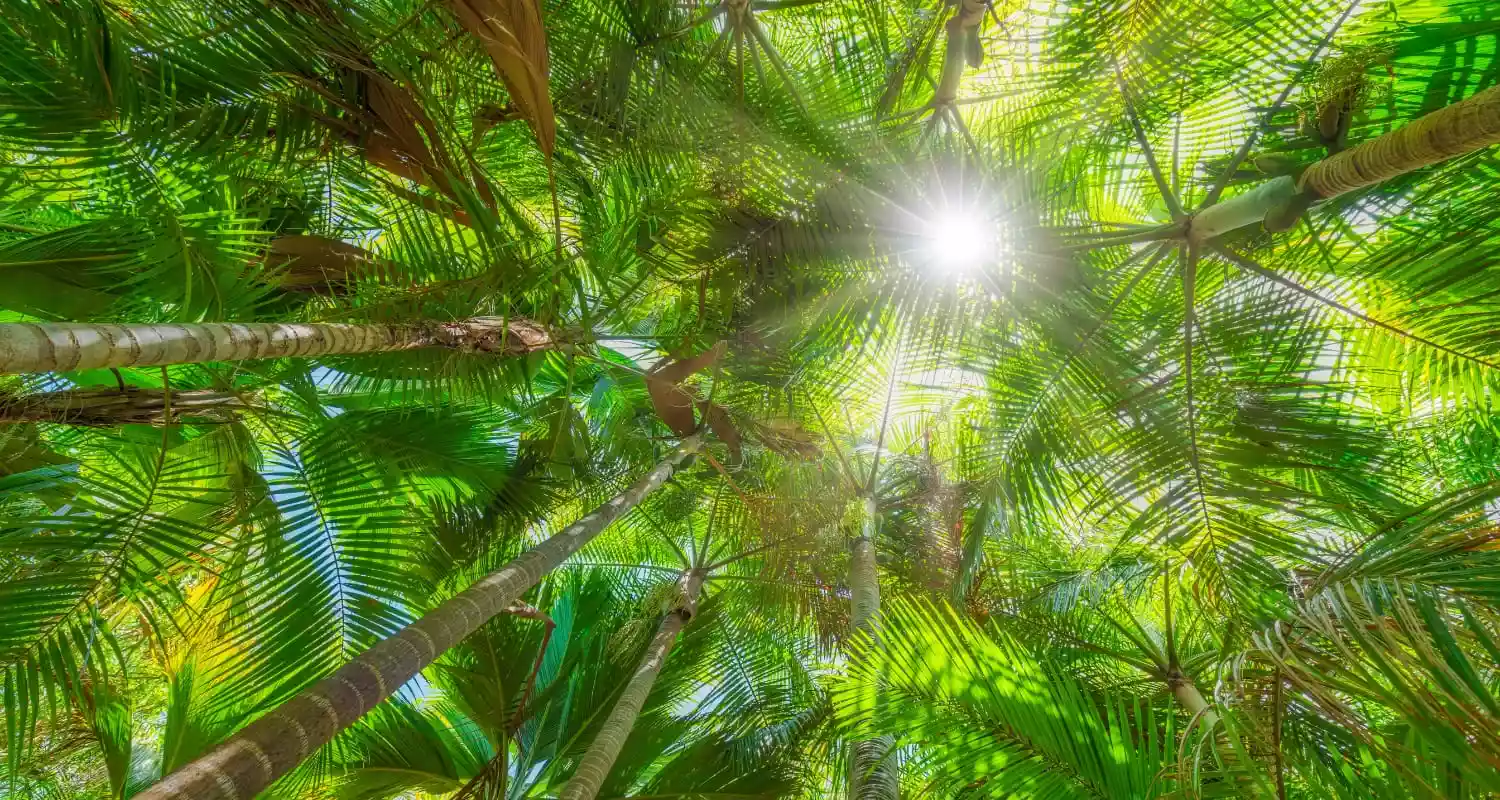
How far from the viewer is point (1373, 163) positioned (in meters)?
1.66

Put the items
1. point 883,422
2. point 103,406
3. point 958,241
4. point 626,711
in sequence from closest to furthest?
point 103,406
point 958,241
point 626,711
point 883,422

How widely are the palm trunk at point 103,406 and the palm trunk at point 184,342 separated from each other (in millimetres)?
757

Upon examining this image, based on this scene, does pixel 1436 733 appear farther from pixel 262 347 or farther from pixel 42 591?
pixel 42 591

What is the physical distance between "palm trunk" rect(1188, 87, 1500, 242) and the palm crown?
0.04ft

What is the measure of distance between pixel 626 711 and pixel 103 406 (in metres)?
2.70

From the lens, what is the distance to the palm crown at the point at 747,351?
1.66m

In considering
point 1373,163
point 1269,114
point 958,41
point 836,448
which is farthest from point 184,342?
point 836,448

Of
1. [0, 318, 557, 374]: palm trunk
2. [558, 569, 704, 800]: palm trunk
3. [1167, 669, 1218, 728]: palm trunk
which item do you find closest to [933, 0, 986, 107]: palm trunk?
[0, 318, 557, 374]: palm trunk

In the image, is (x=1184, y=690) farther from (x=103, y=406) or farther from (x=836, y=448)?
(x=103, y=406)

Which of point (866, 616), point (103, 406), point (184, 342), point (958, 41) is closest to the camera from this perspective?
point (184, 342)

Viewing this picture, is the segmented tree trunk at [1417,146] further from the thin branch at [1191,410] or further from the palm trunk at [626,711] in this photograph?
the palm trunk at [626,711]

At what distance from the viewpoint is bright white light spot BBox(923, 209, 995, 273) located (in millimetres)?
2896

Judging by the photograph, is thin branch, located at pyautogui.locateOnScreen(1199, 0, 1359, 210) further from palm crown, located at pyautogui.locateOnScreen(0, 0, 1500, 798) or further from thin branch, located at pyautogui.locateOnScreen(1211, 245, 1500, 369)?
thin branch, located at pyautogui.locateOnScreen(1211, 245, 1500, 369)

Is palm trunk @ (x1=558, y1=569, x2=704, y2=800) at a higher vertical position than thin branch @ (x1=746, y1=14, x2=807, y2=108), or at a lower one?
lower
